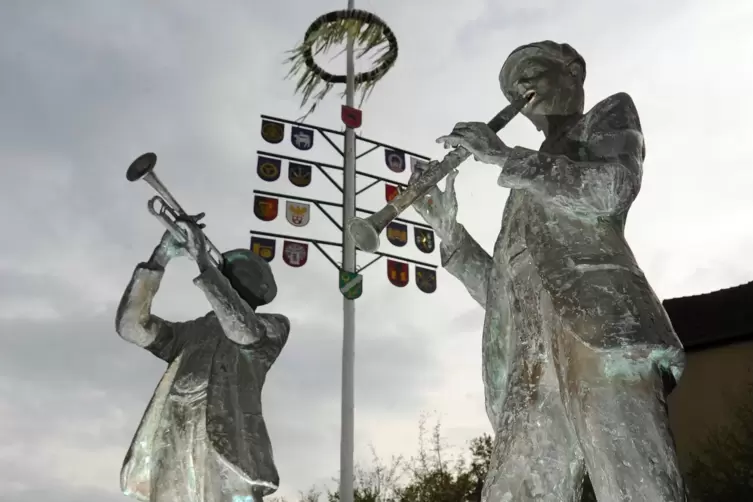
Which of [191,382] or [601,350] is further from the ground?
[191,382]

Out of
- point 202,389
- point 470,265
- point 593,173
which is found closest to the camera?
point 593,173

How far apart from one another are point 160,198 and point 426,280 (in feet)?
31.7

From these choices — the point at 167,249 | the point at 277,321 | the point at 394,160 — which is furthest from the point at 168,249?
the point at 394,160

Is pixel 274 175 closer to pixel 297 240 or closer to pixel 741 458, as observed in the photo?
pixel 297 240

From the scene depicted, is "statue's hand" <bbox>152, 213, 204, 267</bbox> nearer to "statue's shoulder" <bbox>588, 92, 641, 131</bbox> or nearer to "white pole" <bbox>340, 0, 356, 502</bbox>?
"statue's shoulder" <bbox>588, 92, 641, 131</bbox>

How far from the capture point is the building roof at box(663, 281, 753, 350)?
11672mm

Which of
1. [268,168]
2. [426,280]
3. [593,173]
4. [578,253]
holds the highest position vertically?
[268,168]

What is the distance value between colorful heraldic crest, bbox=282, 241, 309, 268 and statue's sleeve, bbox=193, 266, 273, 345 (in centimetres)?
873

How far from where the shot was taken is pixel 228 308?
3.81 meters

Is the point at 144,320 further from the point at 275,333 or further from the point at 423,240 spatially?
the point at 423,240

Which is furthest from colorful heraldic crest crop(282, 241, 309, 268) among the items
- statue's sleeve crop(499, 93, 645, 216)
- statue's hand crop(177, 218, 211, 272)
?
statue's sleeve crop(499, 93, 645, 216)

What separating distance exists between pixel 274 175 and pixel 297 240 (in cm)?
116

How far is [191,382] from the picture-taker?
3949 mm

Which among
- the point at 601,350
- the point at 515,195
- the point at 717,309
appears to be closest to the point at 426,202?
the point at 515,195
